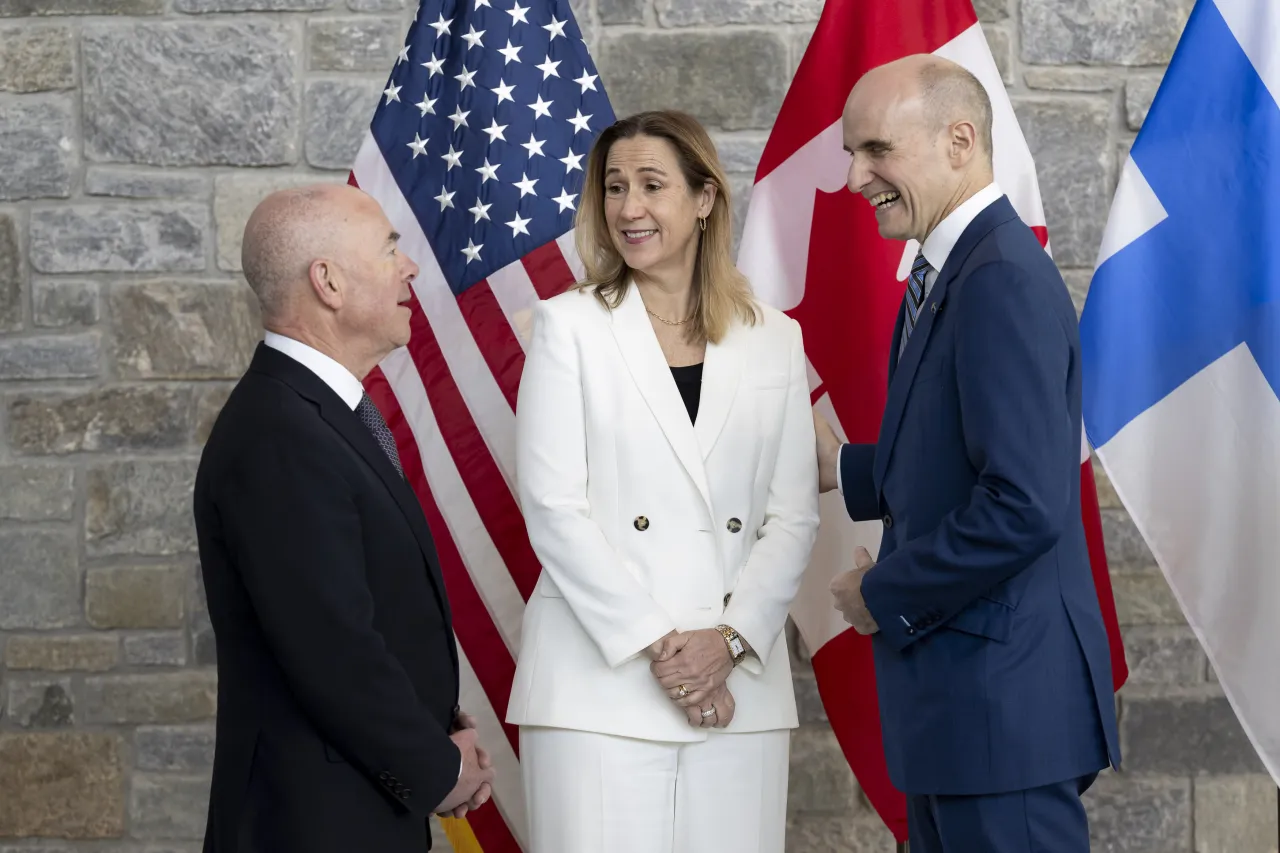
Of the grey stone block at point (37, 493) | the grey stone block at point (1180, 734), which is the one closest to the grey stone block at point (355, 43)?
the grey stone block at point (37, 493)

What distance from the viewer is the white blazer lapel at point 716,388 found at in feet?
6.81

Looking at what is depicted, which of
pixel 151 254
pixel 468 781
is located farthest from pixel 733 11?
pixel 468 781

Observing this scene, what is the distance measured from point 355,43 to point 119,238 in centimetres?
71

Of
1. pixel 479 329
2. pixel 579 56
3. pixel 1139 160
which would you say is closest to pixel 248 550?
pixel 479 329

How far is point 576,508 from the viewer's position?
2004 mm

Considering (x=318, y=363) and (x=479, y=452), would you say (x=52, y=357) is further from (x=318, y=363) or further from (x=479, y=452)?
(x=318, y=363)

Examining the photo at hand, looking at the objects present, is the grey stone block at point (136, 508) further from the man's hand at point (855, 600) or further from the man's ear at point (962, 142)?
the man's ear at point (962, 142)

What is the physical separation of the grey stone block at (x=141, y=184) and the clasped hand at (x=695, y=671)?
1.73 m

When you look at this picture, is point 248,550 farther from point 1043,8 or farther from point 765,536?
point 1043,8

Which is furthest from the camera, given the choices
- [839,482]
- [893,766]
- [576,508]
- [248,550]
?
[839,482]

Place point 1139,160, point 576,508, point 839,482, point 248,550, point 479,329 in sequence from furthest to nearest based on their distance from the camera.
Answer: point 479,329 → point 1139,160 → point 839,482 → point 576,508 → point 248,550

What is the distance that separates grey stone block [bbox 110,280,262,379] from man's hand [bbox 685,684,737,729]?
1555 mm

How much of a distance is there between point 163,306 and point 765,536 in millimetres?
1662

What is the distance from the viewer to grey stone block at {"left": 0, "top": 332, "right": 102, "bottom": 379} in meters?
3.00
